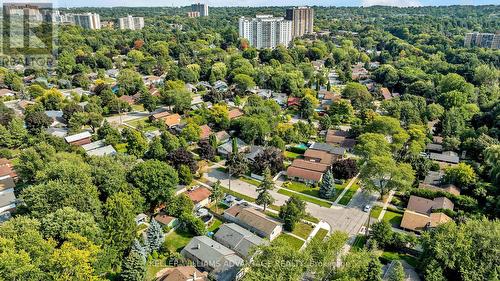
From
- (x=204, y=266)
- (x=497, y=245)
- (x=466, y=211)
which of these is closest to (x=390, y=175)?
(x=466, y=211)

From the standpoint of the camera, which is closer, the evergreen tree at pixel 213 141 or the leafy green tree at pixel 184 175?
the leafy green tree at pixel 184 175

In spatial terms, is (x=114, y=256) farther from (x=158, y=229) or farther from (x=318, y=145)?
(x=318, y=145)

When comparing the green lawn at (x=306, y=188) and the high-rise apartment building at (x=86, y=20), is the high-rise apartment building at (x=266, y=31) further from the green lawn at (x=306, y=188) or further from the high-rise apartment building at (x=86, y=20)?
the green lawn at (x=306, y=188)

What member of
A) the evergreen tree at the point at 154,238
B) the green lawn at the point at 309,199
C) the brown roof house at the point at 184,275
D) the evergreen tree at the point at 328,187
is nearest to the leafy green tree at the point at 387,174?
the evergreen tree at the point at 328,187

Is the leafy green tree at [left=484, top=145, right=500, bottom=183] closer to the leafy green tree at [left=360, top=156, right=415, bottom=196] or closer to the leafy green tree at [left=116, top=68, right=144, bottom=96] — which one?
the leafy green tree at [left=360, top=156, right=415, bottom=196]

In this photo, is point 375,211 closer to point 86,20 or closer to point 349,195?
point 349,195

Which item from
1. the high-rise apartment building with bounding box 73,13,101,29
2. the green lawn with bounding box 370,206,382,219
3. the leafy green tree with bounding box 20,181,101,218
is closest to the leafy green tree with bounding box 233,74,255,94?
the green lawn with bounding box 370,206,382,219

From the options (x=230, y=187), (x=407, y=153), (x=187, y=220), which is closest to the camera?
(x=187, y=220)
